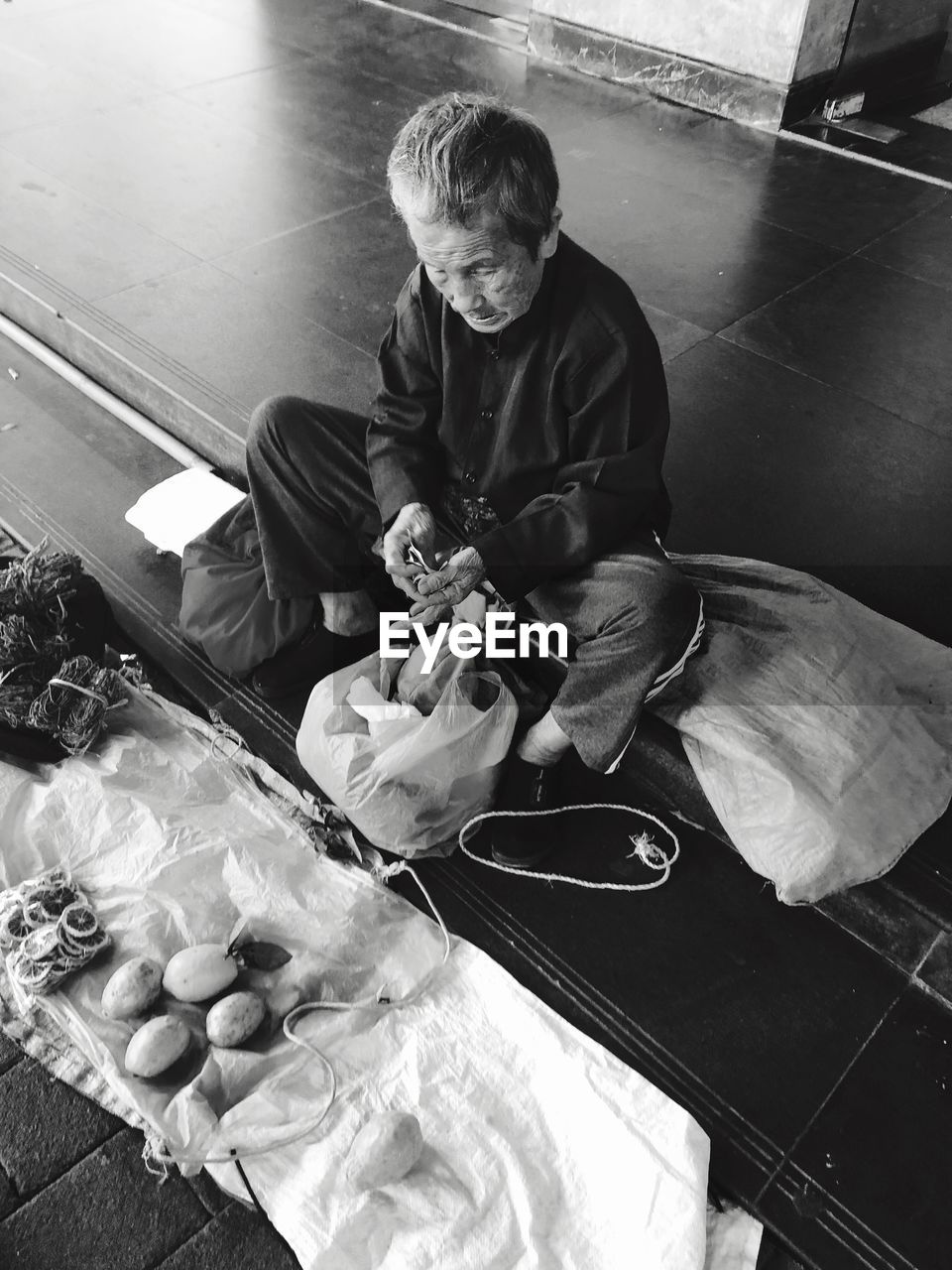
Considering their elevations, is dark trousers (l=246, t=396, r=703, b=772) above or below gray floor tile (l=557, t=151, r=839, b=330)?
below

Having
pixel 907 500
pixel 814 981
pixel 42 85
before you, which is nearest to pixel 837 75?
pixel 907 500

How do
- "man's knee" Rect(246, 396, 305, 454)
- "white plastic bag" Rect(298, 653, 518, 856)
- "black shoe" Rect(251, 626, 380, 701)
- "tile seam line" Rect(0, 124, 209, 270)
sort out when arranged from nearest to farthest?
"white plastic bag" Rect(298, 653, 518, 856), "man's knee" Rect(246, 396, 305, 454), "black shoe" Rect(251, 626, 380, 701), "tile seam line" Rect(0, 124, 209, 270)

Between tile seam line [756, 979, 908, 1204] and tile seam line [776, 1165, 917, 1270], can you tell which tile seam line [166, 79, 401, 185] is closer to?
tile seam line [756, 979, 908, 1204]

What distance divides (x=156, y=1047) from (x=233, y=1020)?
121 mm

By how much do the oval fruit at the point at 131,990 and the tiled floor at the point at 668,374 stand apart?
0.55 feet

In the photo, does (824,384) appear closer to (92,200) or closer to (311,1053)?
(311,1053)

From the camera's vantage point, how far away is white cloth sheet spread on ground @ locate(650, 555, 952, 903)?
5.50 feet

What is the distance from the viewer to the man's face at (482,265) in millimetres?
1438

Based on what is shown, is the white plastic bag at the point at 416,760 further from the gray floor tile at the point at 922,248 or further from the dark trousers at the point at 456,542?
the gray floor tile at the point at 922,248

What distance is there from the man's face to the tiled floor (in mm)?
881

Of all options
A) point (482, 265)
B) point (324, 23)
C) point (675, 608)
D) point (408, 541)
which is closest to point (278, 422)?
point (408, 541)

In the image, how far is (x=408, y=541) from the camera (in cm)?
181

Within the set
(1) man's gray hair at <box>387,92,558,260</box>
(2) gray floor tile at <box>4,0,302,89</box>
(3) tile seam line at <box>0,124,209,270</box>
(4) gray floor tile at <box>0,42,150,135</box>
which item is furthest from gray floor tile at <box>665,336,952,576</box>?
(2) gray floor tile at <box>4,0,302,89</box>

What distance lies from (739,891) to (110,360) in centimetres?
245
